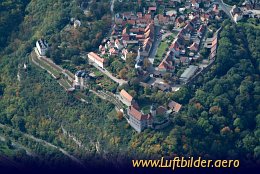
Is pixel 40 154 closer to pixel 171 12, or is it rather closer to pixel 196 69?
pixel 196 69

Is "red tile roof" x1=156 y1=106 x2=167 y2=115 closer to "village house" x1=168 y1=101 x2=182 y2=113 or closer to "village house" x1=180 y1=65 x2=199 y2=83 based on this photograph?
"village house" x1=168 y1=101 x2=182 y2=113

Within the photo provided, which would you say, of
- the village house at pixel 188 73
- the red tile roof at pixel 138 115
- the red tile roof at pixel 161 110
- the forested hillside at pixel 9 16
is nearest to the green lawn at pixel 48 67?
the forested hillside at pixel 9 16

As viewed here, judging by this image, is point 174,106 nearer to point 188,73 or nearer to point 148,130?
point 148,130

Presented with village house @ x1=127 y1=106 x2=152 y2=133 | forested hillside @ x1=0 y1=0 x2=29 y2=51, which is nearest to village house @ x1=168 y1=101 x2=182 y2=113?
village house @ x1=127 y1=106 x2=152 y2=133

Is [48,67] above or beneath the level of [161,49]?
beneath

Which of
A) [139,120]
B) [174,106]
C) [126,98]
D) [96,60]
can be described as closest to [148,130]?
[139,120]

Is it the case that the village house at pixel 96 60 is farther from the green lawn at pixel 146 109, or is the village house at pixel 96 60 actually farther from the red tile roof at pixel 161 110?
the red tile roof at pixel 161 110
